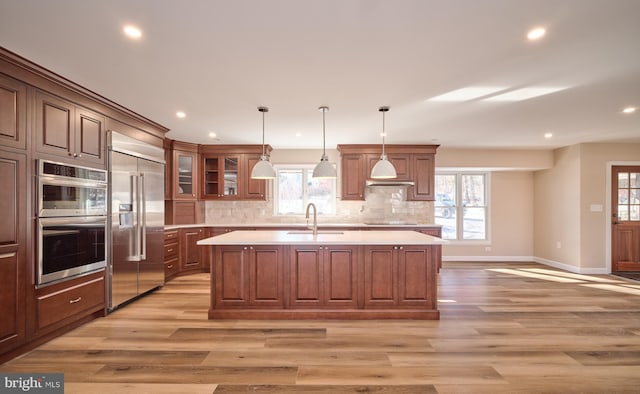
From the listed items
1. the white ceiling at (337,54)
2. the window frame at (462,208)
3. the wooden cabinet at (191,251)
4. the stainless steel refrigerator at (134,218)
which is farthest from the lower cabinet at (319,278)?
the window frame at (462,208)

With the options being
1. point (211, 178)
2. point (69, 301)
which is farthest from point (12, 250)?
point (211, 178)

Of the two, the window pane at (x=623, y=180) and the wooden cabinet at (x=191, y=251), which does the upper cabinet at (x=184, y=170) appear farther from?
the window pane at (x=623, y=180)

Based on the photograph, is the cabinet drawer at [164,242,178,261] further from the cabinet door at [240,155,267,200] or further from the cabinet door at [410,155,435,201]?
the cabinet door at [410,155,435,201]

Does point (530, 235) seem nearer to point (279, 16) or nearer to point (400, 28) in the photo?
point (400, 28)

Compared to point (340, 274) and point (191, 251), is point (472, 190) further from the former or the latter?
point (191, 251)

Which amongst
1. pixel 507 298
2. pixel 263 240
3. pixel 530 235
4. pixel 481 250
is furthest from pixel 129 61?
pixel 530 235

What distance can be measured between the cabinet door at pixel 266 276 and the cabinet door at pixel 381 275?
0.93 m

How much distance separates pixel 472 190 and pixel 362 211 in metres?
2.66

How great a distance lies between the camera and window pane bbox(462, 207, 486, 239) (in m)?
6.92

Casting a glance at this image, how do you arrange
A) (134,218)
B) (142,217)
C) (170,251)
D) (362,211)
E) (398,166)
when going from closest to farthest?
(134,218) → (142,217) → (170,251) → (398,166) → (362,211)

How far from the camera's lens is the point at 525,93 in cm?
319

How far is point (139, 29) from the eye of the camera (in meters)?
2.05

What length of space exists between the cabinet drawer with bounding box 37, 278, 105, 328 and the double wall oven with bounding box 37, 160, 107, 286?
140 millimetres

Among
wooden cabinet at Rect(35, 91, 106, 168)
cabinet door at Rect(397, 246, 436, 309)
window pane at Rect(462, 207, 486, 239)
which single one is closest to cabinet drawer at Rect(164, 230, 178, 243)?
wooden cabinet at Rect(35, 91, 106, 168)
